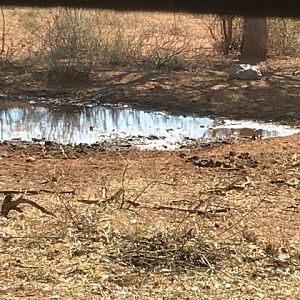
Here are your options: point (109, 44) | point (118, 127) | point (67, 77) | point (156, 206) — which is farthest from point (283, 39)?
point (156, 206)

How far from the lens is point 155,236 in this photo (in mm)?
4883

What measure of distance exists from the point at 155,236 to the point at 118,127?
617cm

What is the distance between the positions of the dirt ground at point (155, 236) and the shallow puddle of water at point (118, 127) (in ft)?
7.69

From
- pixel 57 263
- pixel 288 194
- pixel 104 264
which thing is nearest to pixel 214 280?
pixel 104 264

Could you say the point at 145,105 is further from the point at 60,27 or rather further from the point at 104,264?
the point at 104,264

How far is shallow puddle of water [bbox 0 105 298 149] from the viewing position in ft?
33.8

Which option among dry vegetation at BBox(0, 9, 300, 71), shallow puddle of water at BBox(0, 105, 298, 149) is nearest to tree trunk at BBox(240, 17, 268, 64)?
dry vegetation at BBox(0, 9, 300, 71)

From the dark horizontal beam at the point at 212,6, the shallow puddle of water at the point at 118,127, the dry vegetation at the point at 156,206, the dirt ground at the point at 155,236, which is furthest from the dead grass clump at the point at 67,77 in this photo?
the dark horizontal beam at the point at 212,6

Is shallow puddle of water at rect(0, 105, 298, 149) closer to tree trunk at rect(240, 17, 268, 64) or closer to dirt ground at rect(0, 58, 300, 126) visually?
dirt ground at rect(0, 58, 300, 126)

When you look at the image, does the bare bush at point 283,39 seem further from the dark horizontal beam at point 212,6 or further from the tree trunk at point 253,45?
the dark horizontal beam at point 212,6

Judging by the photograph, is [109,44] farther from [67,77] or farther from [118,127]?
[118,127]

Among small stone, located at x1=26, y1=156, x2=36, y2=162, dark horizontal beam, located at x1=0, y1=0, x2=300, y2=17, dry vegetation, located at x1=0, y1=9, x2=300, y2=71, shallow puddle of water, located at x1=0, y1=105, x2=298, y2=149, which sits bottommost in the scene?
shallow puddle of water, located at x1=0, y1=105, x2=298, y2=149

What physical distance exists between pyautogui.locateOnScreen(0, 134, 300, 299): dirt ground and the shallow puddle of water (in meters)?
2.34

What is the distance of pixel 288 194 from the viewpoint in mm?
6898
